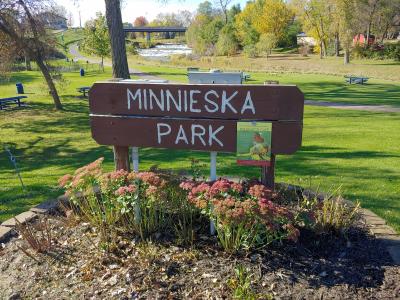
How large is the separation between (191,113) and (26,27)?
47.6 feet

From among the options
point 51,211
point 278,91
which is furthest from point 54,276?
point 278,91

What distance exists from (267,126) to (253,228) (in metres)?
0.90

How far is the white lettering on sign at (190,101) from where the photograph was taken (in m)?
3.46

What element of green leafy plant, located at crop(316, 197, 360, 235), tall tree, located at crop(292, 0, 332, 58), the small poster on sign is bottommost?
green leafy plant, located at crop(316, 197, 360, 235)

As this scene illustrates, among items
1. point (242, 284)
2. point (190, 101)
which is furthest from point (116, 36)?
point (242, 284)

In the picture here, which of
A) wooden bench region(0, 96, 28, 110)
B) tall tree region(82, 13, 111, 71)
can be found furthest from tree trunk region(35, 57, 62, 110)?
tall tree region(82, 13, 111, 71)

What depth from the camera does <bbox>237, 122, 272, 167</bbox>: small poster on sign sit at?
3.48 m

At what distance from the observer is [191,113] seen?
3.59 m

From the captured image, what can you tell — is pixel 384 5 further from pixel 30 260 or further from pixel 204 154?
pixel 30 260

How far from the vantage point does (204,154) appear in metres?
8.80

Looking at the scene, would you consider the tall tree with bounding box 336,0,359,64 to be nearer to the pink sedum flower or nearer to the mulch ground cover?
the mulch ground cover

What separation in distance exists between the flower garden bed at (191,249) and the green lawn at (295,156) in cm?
106

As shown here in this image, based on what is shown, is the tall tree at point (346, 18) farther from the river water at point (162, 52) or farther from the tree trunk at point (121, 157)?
the tree trunk at point (121, 157)

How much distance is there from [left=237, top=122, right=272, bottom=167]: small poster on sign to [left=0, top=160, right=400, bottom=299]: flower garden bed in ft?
0.83
